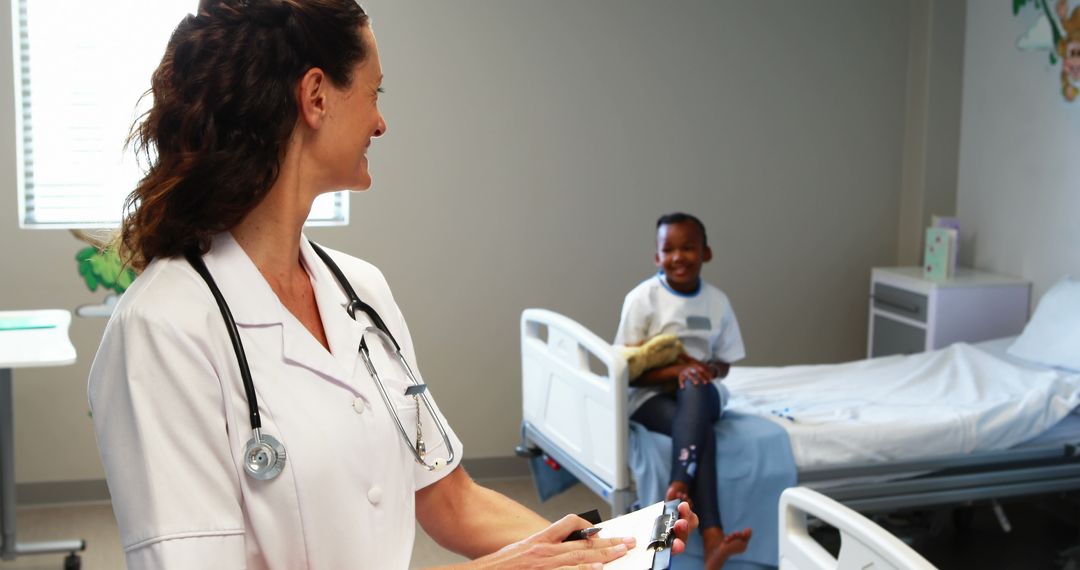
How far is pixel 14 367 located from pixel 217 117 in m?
2.42

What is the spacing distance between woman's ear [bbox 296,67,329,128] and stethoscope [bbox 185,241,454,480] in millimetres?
190

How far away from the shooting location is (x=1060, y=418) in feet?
11.1

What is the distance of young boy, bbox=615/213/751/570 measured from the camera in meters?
2.98

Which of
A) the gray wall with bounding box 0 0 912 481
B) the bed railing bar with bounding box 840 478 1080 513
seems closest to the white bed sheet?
the bed railing bar with bounding box 840 478 1080 513

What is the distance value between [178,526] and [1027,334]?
3.55 meters

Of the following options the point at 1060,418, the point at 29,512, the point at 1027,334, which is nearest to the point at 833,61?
the point at 1027,334

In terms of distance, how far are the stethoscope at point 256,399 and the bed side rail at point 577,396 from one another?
1646 millimetres

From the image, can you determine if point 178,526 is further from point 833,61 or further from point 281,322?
point 833,61

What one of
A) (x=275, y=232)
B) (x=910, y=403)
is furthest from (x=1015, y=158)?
(x=275, y=232)

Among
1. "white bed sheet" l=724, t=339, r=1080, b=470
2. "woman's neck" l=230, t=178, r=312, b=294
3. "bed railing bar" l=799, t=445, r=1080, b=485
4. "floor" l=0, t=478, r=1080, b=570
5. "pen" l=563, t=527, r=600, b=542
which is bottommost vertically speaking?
"floor" l=0, t=478, r=1080, b=570

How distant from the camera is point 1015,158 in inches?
177

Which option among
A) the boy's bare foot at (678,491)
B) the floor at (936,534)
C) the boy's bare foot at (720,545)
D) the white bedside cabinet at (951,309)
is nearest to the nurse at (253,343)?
the boy's bare foot at (678,491)

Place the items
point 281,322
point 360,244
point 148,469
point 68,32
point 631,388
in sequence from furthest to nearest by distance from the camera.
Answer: point 360,244 → point 68,32 → point 631,388 → point 281,322 → point 148,469

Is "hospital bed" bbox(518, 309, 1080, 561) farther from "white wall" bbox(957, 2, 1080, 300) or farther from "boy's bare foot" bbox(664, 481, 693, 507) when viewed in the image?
"white wall" bbox(957, 2, 1080, 300)
